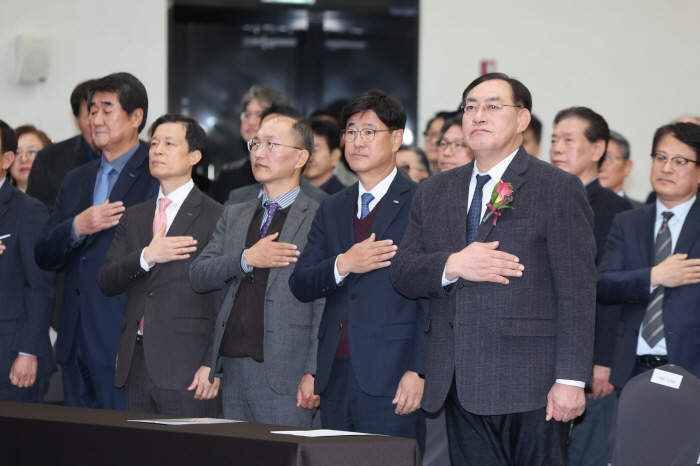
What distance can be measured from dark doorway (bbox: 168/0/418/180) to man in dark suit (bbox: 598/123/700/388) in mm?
3580

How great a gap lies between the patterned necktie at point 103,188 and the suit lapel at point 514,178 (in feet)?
6.47

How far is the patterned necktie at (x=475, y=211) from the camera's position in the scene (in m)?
2.33

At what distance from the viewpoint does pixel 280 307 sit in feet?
9.39

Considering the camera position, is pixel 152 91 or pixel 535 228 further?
pixel 152 91

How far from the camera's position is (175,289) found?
3064mm

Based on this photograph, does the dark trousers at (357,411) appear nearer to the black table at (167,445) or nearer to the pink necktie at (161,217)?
the black table at (167,445)

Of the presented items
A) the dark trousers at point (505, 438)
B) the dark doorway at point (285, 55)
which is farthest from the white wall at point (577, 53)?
the dark trousers at point (505, 438)

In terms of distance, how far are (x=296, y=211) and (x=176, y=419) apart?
4.37 ft

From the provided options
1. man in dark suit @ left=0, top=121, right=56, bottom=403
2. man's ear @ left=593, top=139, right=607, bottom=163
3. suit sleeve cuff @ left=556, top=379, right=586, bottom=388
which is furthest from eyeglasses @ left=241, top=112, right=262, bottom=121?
suit sleeve cuff @ left=556, top=379, right=586, bottom=388

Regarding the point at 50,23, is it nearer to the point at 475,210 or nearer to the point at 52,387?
the point at 52,387

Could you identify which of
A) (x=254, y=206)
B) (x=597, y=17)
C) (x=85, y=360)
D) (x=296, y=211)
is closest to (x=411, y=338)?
(x=296, y=211)

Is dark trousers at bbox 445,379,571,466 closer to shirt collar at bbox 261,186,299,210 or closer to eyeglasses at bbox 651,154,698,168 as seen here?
shirt collar at bbox 261,186,299,210

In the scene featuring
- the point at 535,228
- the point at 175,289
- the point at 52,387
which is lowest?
the point at 52,387

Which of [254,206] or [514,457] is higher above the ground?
[254,206]
